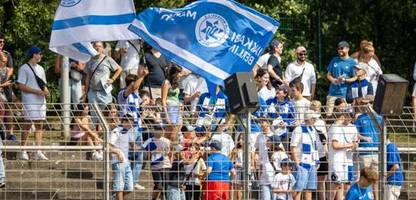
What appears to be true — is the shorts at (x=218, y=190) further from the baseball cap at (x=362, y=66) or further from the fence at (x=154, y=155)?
the baseball cap at (x=362, y=66)

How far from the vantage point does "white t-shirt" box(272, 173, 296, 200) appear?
1964cm

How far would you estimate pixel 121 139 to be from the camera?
19109 mm

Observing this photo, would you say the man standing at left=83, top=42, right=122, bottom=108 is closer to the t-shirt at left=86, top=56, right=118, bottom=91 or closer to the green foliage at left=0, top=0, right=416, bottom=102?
the t-shirt at left=86, top=56, right=118, bottom=91

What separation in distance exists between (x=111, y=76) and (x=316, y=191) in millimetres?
5537

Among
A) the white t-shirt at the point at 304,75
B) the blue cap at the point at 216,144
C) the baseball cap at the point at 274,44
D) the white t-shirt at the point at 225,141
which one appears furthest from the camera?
the baseball cap at the point at 274,44

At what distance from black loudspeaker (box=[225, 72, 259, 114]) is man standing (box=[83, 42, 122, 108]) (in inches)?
245

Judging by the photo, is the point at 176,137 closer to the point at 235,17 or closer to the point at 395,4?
the point at 235,17

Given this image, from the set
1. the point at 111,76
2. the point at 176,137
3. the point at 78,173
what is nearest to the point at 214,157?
the point at 176,137

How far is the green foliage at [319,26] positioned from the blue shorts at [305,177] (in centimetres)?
977

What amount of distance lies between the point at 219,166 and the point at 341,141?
5.66 ft

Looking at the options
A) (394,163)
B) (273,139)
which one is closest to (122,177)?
(273,139)

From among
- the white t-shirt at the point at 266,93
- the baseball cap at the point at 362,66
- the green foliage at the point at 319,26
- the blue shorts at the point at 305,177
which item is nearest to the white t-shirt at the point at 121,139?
the blue shorts at the point at 305,177

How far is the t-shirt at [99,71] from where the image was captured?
23.6 meters

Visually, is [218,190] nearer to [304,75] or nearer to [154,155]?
[154,155]
